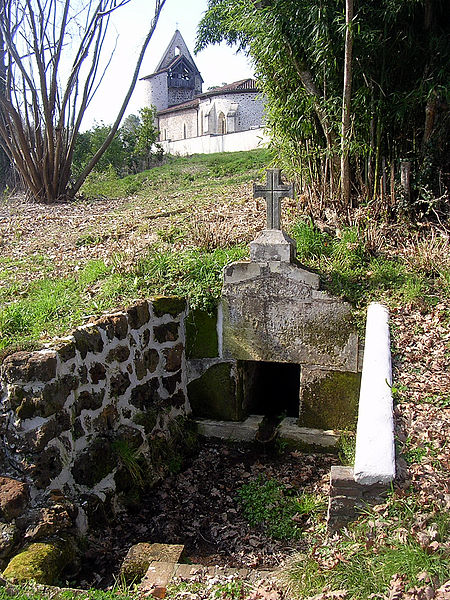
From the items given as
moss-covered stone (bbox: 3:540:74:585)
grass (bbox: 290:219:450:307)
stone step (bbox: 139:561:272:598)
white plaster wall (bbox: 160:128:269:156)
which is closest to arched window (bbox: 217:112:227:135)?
white plaster wall (bbox: 160:128:269:156)

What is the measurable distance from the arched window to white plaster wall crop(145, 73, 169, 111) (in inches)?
444

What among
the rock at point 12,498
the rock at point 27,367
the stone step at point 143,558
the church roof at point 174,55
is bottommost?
the stone step at point 143,558

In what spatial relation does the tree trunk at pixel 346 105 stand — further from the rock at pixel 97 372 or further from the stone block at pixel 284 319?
the rock at pixel 97 372

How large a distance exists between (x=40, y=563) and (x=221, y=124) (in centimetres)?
3451

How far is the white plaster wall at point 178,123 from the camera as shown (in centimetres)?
3818

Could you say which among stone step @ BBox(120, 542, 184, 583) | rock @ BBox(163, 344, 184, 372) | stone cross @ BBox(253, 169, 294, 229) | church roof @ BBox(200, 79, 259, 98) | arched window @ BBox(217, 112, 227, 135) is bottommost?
stone step @ BBox(120, 542, 184, 583)

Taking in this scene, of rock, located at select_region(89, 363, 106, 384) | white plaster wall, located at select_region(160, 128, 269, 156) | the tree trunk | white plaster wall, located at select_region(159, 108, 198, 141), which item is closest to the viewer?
rock, located at select_region(89, 363, 106, 384)

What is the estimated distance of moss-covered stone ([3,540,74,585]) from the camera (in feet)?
9.04

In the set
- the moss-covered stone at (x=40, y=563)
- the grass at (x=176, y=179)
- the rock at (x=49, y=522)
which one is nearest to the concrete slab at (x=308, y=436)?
the rock at (x=49, y=522)

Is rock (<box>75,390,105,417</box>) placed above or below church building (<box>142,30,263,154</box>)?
below

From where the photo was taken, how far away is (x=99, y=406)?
4.15 metres

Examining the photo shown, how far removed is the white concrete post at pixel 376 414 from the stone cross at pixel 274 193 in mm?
1305

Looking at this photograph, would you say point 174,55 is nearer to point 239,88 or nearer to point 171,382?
point 239,88

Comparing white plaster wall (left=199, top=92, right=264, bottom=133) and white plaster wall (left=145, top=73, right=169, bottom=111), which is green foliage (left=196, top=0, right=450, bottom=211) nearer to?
white plaster wall (left=199, top=92, right=264, bottom=133)
